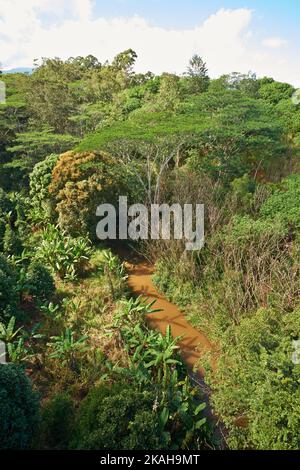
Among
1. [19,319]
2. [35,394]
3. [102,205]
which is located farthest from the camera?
[102,205]

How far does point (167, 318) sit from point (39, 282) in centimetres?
264

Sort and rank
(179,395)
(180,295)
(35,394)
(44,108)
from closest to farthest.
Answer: (35,394)
(179,395)
(180,295)
(44,108)

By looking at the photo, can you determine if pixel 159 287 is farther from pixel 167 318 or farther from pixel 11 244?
pixel 11 244

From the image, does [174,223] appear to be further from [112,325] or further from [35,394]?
[35,394]

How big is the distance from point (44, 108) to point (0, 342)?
12.6 meters

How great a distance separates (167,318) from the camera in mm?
6969

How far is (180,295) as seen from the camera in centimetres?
728

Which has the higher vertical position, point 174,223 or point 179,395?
point 174,223

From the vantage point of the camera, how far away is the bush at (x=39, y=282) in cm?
682

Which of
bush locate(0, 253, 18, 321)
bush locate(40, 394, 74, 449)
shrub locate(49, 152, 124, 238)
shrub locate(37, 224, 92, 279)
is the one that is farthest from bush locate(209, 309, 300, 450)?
shrub locate(49, 152, 124, 238)

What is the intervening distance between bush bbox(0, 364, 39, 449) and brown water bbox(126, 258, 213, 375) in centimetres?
271

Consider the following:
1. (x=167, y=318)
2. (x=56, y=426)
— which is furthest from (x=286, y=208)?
(x=56, y=426)

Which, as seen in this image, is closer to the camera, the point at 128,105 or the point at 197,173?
the point at 197,173

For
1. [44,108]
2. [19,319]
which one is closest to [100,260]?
[19,319]
